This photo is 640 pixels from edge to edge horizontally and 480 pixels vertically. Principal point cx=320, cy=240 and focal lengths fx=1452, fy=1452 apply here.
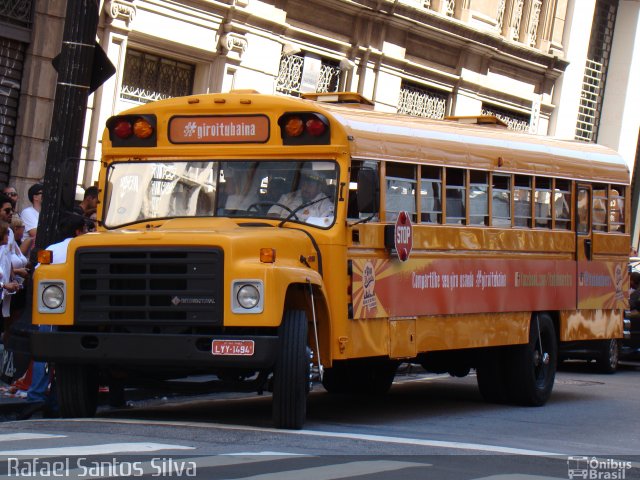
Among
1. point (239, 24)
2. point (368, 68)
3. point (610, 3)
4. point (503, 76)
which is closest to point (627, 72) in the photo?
point (610, 3)

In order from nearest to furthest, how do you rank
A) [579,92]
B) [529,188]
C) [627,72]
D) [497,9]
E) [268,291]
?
[268,291], [529,188], [497,9], [579,92], [627,72]

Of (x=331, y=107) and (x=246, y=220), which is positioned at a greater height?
(x=331, y=107)

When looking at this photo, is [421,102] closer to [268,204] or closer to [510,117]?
[510,117]

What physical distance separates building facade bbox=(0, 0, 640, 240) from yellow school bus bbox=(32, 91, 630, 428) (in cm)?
711

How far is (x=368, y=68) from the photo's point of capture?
26.8 m

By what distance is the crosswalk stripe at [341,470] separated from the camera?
8336 mm

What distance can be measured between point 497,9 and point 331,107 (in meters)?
19.9

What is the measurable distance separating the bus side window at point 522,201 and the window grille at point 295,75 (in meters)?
10.2

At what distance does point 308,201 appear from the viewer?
1171 centimetres

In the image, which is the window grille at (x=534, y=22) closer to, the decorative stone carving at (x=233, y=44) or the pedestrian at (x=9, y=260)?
the decorative stone carving at (x=233, y=44)

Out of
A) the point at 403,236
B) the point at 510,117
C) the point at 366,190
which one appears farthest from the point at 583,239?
the point at 510,117

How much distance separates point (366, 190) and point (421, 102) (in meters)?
17.8

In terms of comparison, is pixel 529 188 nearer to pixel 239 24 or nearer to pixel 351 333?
pixel 351 333

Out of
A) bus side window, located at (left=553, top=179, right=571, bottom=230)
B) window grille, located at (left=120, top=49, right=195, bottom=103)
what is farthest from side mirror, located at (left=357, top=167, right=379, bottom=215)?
window grille, located at (left=120, top=49, right=195, bottom=103)
